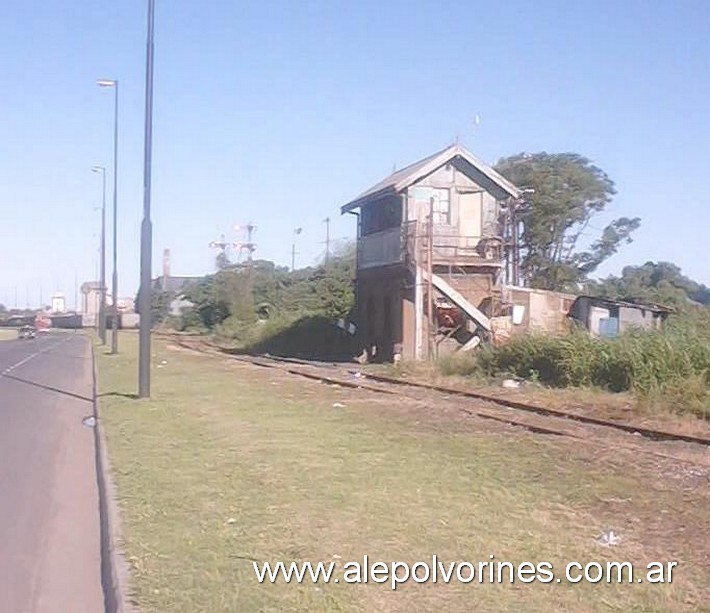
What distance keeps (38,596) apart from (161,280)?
5346 inches

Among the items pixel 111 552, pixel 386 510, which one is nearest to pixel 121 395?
pixel 386 510

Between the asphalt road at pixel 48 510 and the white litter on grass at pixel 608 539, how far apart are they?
354cm

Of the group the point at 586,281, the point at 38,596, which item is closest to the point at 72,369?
the point at 38,596

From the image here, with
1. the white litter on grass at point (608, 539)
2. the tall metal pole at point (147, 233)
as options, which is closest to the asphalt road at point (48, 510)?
the tall metal pole at point (147, 233)

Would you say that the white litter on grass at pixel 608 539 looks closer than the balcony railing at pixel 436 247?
Yes

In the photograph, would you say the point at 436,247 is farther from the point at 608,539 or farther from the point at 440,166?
the point at 608,539

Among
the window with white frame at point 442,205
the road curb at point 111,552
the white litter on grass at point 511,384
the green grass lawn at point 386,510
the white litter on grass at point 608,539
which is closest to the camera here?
the green grass lawn at point 386,510

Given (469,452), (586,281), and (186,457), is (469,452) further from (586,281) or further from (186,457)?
(586,281)

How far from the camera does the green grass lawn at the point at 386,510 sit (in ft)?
19.9

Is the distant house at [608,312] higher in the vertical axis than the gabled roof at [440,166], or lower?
lower

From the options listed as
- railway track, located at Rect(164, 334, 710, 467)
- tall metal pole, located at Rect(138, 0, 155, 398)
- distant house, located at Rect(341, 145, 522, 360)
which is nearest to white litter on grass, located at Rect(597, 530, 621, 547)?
railway track, located at Rect(164, 334, 710, 467)

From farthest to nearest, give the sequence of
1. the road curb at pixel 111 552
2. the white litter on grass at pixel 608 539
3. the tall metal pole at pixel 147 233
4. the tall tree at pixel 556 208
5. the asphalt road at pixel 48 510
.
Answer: the tall tree at pixel 556 208
the tall metal pole at pixel 147 233
the white litter on grass at pixel 608 539
the asphalt road at pixel 48 510
the road curb at pixel 111 552

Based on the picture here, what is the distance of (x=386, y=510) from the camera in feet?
27.6

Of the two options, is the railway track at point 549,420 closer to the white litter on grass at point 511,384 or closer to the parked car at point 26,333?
the white litter on grass at point 511,384
